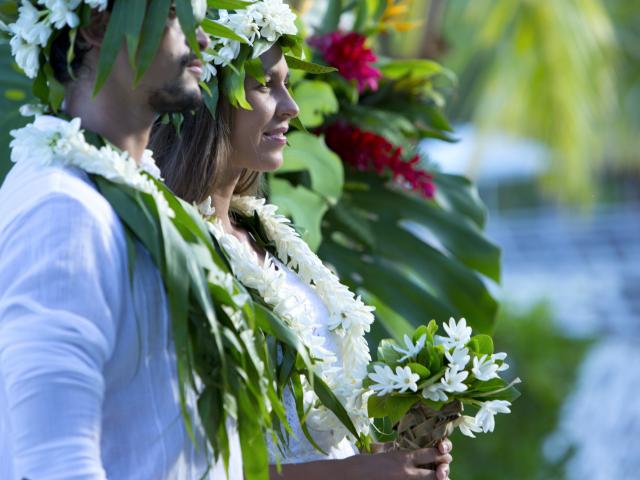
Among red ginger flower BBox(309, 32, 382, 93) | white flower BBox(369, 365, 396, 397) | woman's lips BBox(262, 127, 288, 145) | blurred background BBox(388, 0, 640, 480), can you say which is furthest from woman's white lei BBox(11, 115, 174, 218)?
blurred background BBox(388, 0, 640, 480)

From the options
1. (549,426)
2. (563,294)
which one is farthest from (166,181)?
(563,294)

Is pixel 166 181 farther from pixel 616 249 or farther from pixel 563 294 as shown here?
pixel 616 249

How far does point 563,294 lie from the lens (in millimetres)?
12953

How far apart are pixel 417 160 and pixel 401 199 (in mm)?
171

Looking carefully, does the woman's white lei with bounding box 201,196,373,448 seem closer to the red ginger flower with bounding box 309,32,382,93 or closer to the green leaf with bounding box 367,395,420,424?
the green leaf with bounding box 367,395,420,424

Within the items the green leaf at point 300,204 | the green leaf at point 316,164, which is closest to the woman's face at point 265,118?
the green leaf at point 300,204

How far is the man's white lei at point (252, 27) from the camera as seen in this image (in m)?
1.84

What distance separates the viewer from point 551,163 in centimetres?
1059

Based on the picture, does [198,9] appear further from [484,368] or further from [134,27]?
[484,368]

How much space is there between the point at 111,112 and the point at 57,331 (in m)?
0.31

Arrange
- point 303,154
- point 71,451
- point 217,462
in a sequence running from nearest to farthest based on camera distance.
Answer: point 71,451
point 217,462
point 303,154

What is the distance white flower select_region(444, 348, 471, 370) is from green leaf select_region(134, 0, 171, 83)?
564mm

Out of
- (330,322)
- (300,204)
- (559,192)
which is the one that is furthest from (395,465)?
(559,192)

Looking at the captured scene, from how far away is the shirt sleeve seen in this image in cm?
123
